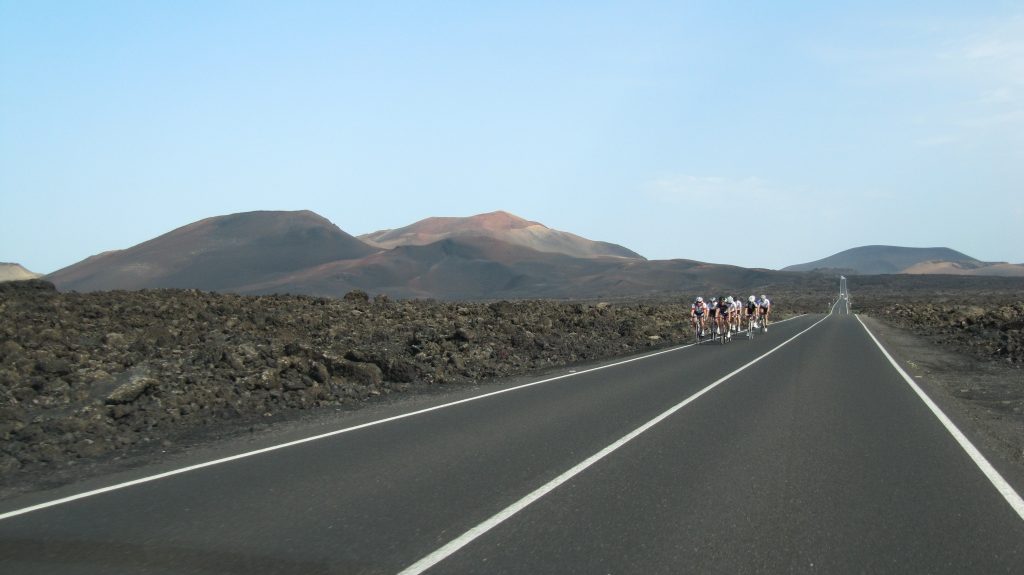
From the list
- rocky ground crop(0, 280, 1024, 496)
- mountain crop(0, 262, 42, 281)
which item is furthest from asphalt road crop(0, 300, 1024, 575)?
mountain crop(0, 262, 42, 281)

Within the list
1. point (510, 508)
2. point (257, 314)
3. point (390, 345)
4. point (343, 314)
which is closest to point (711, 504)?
Result: point (510, 508)

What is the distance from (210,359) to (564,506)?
12.1 meters

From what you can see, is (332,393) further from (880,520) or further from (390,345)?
(880,520)

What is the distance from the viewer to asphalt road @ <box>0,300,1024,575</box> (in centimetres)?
570

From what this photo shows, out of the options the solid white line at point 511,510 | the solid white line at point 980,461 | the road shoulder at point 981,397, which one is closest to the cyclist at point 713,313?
the road shoulder at point 981,397

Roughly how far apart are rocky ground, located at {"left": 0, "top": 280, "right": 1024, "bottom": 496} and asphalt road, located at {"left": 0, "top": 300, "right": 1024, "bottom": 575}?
8.99 feet

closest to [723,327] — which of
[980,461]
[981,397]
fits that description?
[981,397]

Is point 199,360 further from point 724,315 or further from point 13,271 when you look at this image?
point 13,271

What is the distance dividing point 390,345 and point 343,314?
20.4ft

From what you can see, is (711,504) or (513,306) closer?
(711,504)

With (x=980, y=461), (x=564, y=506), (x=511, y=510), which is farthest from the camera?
(x=980, y=461)

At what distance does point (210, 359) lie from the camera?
17203 mm

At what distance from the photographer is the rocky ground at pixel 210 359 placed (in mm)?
11539

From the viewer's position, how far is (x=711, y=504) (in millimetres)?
7121
